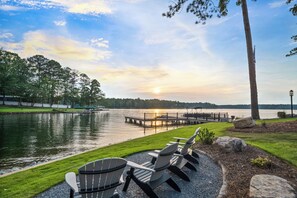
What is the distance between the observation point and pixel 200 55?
15250 millimetres

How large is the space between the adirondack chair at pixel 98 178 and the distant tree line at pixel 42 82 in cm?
4937

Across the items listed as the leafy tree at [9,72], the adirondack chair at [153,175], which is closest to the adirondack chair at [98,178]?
the adirondack chair at [153,175]

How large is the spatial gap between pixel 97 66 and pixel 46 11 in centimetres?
864

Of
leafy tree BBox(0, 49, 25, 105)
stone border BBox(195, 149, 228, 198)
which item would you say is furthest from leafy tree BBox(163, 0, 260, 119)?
leafy tree BBox(0, 49, 25, 105)

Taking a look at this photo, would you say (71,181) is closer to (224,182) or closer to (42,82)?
(224,182)

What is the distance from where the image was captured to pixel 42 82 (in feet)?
189

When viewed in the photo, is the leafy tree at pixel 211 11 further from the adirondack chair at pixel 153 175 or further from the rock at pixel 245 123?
the adirondack chair at pixel 153 175

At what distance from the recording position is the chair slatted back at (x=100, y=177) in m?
2.48

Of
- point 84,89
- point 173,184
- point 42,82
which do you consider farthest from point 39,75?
point 173,184

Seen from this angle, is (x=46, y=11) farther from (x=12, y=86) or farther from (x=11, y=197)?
(x=12, y=86)

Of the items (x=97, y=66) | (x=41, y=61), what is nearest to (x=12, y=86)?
(x=41, y=61)

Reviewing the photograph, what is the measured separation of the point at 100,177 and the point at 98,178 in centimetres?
3

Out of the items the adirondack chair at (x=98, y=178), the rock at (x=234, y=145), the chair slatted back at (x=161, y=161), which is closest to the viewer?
the adirondack chair at (x=98, y=178)

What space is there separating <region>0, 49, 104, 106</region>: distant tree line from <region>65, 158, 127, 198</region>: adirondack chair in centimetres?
4937
